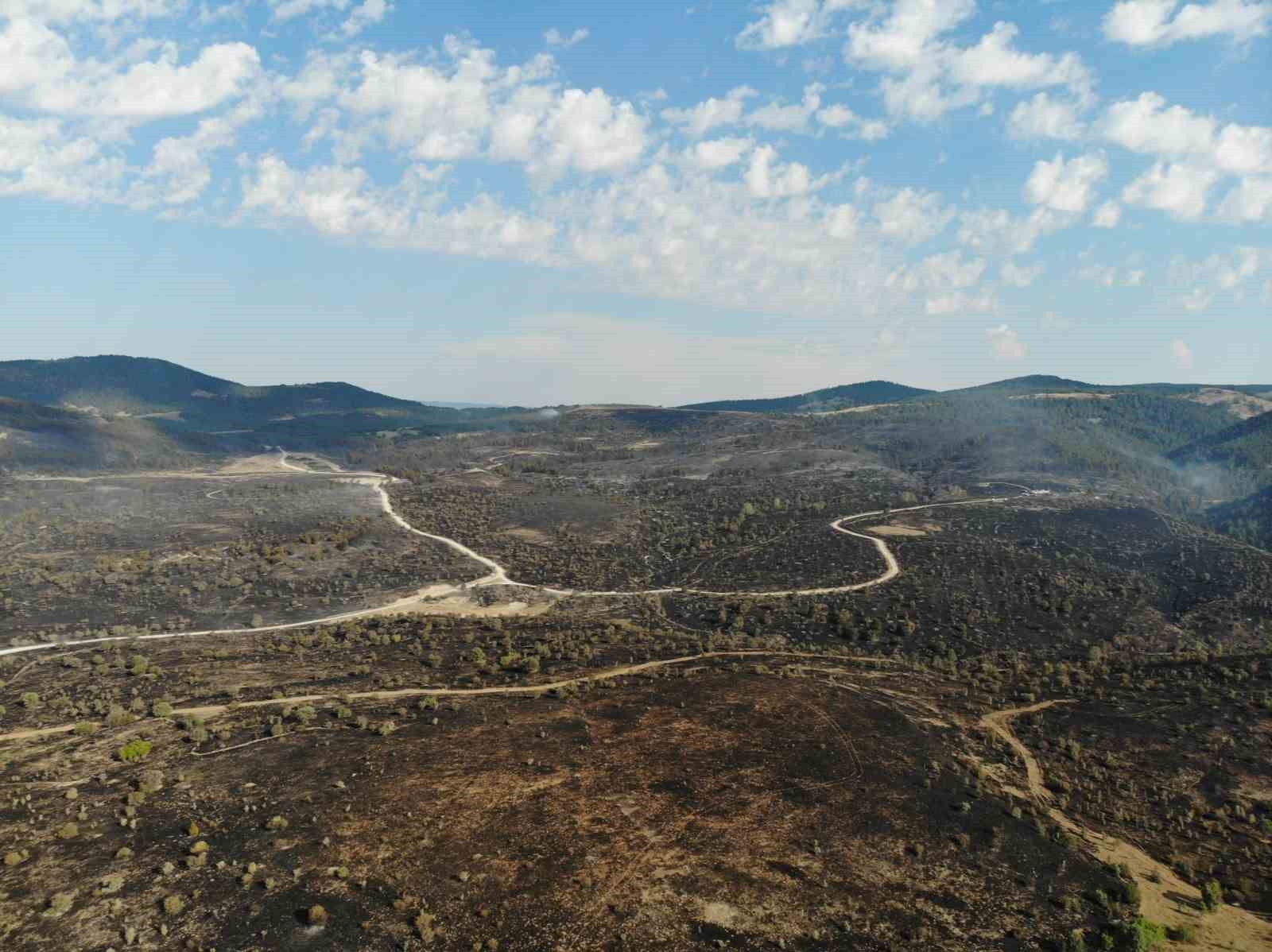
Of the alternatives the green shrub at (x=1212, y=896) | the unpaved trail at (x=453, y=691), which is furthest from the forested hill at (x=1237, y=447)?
the green shrub at (x=1212, y=896)

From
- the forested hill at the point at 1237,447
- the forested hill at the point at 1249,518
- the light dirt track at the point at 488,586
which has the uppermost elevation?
the forested hill at the point at 1237,447

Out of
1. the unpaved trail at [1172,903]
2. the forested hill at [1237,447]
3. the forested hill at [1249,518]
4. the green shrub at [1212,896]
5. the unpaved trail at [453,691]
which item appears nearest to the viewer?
the unpaved trail at [1172,903]

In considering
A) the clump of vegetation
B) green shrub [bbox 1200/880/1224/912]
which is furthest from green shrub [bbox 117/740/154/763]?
green shrub [bbox 1200/880/1224/912]

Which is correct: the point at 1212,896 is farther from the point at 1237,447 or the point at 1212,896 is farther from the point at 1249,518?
the point at 1237,447

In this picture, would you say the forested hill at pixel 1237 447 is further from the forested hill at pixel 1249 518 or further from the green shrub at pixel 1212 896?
the green shrub at pixel 1212 896

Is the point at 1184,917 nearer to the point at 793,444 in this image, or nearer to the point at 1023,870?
A: the point at 1023,870

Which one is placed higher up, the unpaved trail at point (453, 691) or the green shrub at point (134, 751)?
the green shrub at point (134, 751)

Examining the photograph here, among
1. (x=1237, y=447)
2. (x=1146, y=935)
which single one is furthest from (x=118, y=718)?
(x=1237, y=447)

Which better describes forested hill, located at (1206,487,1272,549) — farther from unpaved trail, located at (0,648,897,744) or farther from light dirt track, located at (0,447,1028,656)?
unpaved trail, located at (0,648,897,744)
